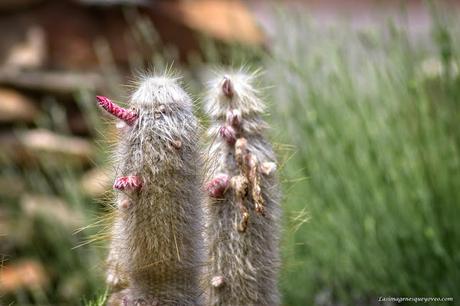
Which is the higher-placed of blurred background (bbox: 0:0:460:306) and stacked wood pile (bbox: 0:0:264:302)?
stacked wood pile (bbox: 0:0:264:302)

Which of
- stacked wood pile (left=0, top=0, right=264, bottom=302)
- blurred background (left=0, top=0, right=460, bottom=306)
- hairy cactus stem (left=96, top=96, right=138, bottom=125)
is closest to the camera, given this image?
hairy cactus stem (left=96, top=96, right=138, bottom=125)

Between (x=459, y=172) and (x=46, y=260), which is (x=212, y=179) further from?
(x=46, y=260)

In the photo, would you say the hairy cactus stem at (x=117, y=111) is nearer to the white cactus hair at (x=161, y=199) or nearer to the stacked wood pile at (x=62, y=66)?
the white cactus hair at (x=161, y=199)

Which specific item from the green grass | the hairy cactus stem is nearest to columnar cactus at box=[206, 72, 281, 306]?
the hairy cactus stem

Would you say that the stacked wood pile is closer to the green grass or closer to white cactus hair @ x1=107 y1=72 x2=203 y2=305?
the green grass

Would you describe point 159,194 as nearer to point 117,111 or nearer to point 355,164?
point 117,111

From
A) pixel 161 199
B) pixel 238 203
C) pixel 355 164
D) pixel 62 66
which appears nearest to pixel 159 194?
pixel 161 199

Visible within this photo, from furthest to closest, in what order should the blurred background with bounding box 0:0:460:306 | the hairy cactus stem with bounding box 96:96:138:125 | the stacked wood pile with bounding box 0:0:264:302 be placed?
the stacked wood pile with bounding box 0:0:264:302 → the blurred background with bounding box 0:0:460:306 → the hairy cactus stem with bounding box 96:96:138:125

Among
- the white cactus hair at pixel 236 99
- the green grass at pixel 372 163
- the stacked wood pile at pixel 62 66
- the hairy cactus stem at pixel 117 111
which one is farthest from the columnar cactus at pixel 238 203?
the stacked wood pile at pixel 62 66
